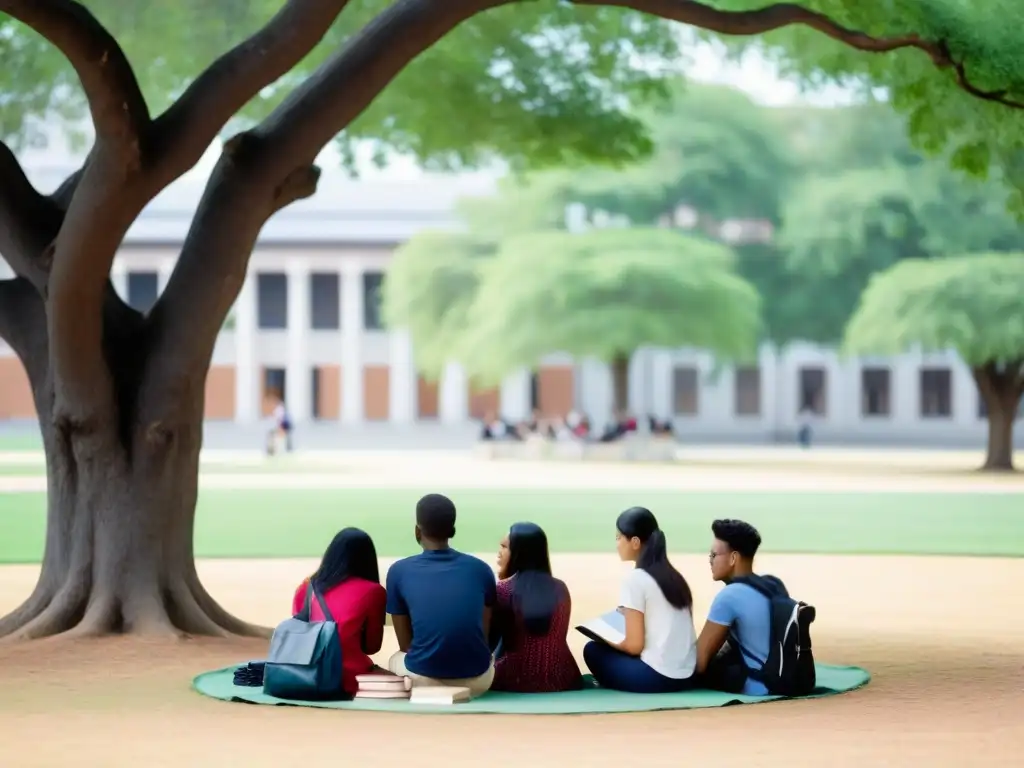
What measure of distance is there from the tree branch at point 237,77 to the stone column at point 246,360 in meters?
71.8

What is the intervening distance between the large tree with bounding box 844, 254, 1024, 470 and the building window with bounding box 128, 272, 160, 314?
146 feet

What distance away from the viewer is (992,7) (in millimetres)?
13188

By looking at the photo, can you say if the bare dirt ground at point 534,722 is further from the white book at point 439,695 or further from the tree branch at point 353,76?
the tree branch at point 353,76

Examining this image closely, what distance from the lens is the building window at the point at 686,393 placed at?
87500 millimetres

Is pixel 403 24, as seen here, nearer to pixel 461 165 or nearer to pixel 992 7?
pixel 992 7

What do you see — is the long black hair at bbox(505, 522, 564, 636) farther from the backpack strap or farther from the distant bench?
the distant bench

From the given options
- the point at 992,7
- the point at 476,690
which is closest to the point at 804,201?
the point at 992,7

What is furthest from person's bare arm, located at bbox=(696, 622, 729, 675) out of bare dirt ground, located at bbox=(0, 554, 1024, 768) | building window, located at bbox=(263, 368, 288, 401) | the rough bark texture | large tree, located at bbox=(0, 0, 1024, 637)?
building window, located at bbox=(263, 368, 288, 401)

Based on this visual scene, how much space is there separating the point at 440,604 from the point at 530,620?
56 centimetres

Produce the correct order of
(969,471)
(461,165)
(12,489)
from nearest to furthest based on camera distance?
(461,165)
(12,489)
(969,471)

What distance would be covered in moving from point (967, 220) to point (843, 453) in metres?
15.2

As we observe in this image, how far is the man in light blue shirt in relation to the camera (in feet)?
33.0

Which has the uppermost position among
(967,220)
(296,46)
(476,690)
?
(967,220)

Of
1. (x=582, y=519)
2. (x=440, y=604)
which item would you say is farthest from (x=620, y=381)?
(x=440, y=604)
